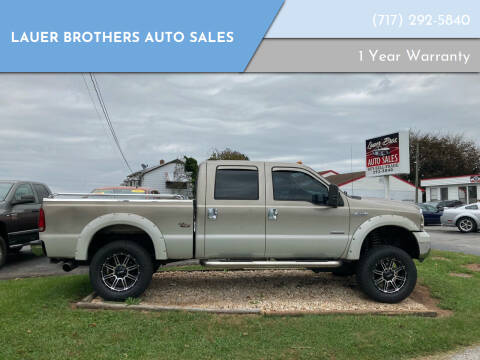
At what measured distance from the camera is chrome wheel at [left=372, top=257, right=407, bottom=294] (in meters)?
6.53

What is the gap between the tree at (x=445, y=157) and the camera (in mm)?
58344

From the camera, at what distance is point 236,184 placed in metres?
6.64

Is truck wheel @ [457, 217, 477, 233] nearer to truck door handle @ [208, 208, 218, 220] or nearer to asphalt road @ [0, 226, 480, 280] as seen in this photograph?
asphalt road @ [0, 226, 480, 280]

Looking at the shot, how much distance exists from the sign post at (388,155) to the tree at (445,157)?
37.6 meters

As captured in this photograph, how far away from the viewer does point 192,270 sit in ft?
28.1

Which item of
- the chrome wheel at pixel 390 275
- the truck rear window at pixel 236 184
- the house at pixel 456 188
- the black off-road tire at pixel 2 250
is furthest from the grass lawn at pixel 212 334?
the house at pixel 456 188

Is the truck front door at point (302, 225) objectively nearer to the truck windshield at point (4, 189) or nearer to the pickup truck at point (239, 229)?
the pickup truck at point (239, 229)

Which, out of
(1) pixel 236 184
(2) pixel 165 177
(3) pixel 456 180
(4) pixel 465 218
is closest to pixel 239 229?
(1) pixel 236 184

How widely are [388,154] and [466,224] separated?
520cm

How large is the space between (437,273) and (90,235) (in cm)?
666

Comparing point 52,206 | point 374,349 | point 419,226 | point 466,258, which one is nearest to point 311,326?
point 374,349

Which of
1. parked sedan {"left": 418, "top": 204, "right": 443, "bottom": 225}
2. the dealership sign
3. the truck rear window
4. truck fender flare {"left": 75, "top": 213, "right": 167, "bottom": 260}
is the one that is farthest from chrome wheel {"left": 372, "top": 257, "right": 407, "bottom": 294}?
parked sedan {"left": 418, "top": 204, "right": 443, "bottom": 225}

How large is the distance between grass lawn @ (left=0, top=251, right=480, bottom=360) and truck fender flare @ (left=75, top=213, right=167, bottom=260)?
33.7 inches

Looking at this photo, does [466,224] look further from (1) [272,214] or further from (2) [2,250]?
(2) [2,250]
